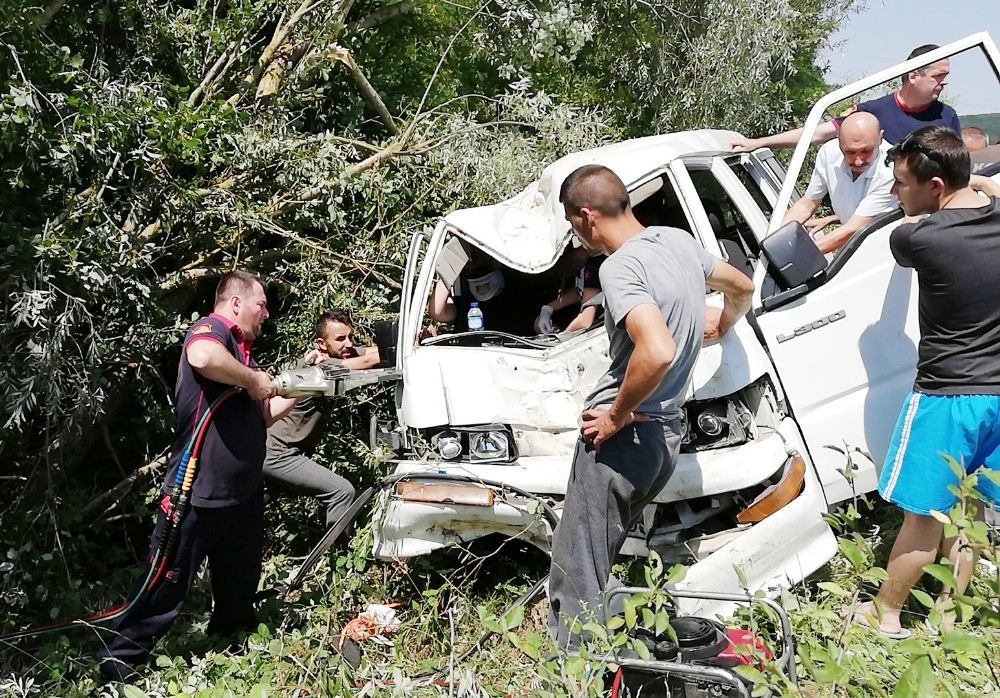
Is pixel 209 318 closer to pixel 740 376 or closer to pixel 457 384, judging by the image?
pixel 457 384

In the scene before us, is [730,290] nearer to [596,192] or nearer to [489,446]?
[596,192]

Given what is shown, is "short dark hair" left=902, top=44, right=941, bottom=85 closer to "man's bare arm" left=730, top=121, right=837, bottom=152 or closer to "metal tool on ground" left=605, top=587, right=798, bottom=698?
"man's bare arm" left=730, top=121, right=837, bottom=152

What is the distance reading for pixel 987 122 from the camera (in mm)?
4766

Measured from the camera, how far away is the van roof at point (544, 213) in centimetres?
502

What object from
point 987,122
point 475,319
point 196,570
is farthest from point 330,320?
point 987,122

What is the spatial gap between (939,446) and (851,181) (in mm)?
1658

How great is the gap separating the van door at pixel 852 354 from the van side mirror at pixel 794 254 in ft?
0.34

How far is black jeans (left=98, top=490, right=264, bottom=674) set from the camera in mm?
4281

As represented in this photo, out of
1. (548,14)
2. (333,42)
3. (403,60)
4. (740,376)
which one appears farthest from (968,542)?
(403,60)

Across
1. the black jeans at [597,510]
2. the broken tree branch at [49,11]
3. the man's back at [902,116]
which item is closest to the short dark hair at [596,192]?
the black jeans at [597,510]

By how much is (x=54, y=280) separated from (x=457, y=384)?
2354 millimetres

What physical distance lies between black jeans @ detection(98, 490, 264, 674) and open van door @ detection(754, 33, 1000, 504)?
2.75 m

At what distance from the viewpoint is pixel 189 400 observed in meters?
4.39

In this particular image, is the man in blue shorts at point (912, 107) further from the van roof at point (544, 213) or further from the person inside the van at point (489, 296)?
the person inside the van at point (489, 296)
